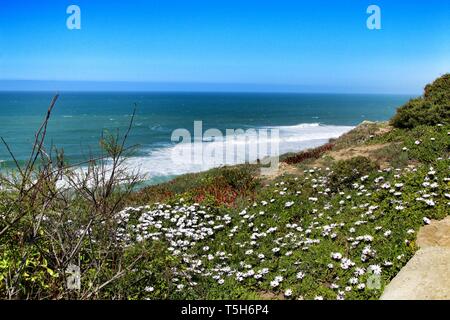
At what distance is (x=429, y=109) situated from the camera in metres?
18.4

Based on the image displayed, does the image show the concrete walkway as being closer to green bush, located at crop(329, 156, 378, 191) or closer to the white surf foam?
green bush, located at crop(329, 156, 378, 191)

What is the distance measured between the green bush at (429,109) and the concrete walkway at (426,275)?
1047 cm

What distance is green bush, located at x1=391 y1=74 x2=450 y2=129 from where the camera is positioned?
703 inches

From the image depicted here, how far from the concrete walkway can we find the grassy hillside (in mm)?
426

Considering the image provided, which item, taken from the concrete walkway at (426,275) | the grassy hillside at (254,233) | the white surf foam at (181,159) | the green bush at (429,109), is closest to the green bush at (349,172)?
→ the grassy hillside at (254,233)

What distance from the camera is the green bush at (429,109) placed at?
58.6 feet

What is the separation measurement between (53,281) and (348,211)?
7846mm

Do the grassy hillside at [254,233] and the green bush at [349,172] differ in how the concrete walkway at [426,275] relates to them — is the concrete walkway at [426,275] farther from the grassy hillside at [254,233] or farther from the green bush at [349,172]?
the green bush at [349,172]

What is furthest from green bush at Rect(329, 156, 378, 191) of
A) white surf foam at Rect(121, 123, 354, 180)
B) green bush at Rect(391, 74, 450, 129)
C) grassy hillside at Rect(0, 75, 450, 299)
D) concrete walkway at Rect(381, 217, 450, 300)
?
white surf foam at Rect(121, 123, 354, 180)

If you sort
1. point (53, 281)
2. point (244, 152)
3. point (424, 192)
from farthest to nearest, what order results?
1. point (244, 152)
2. point (424, 192)
3. point (53, 281)

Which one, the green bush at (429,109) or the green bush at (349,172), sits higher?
the green bush at (429,109)

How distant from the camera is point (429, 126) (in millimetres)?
17250
